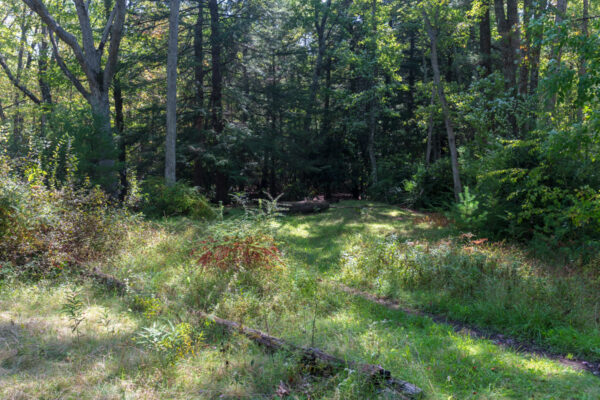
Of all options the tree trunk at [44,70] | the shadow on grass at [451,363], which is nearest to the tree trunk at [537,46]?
the shadow on grass at [451,363]

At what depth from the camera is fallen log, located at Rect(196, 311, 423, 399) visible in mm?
3234

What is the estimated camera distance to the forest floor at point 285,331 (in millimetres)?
3496

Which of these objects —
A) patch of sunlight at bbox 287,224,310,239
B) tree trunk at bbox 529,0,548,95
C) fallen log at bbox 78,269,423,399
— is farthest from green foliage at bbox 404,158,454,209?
fallen log at bbox 78,269,423,399

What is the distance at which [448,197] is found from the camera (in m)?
15.4

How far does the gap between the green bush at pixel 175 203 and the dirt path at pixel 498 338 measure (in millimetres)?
7788

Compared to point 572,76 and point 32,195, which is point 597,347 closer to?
point 572,76

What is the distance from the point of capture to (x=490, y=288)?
5.96 m

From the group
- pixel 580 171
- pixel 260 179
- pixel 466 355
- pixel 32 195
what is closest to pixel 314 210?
pixel 260 179

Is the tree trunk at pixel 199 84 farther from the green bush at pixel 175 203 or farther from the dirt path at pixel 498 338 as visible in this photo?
the dirt path at pixel 498 338

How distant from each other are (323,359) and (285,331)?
0.98 metres

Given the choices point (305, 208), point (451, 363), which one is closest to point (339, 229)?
point (305, 208)

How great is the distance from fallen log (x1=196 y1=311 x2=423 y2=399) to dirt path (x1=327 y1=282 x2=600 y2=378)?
80.7 inches

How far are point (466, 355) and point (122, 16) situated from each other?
1386cm

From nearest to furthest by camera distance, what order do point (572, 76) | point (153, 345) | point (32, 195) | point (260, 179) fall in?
point (153, 345) < point (572, 76) < point (32, 195) < point (260, 179)
